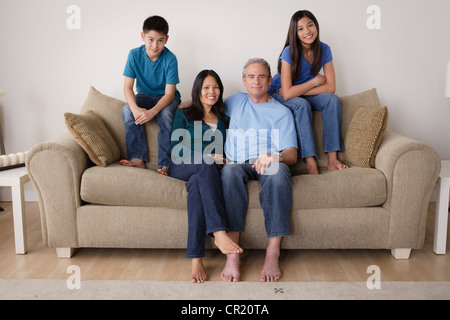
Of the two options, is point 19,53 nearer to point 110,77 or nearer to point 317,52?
point 110,77

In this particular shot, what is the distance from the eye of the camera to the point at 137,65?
2.82 meters

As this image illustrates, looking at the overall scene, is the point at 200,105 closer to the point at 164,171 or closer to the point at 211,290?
the point at 164,171

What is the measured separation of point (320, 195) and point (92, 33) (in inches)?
82.7

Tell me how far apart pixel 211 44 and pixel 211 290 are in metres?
1.92

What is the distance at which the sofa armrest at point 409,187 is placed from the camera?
2.25 metres

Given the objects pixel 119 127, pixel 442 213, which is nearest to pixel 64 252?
pixel 119 127

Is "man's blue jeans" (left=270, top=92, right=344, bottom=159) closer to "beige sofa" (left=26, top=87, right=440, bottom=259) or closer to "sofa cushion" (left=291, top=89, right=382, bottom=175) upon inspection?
"sofa cushion" (left=291, top=89, right=382, bottom=175)

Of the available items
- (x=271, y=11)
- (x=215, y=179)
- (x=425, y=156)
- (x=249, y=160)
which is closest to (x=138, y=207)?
(x=215, y=179)

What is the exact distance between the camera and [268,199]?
2.22 metres

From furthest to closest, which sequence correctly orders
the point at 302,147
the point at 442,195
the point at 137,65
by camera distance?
the point at 137,65 < the point at 302,147 < the point at 442,195

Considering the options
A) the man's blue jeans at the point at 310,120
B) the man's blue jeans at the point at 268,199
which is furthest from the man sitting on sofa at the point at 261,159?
the man's blue jeans at the point at 310,120

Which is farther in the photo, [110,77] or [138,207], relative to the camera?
[110,77]

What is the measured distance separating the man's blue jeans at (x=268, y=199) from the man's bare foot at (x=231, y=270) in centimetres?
15
